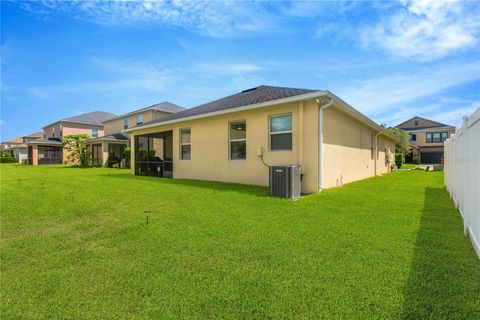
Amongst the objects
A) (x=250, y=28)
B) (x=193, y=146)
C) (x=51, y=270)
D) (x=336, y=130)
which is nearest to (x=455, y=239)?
(x=51, y=270)

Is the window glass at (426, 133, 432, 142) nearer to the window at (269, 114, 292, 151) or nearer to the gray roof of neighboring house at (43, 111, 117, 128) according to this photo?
the window at (269, 114, 292, 151)

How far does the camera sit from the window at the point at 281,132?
8.40 metres

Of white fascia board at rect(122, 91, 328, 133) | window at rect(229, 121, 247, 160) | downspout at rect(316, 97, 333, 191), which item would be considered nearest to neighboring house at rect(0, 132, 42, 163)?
white fascia board at rect(122, 91, 328, 133)

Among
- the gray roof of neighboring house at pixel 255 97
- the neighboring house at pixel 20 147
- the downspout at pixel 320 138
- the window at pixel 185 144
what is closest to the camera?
the downspout at pixel 320 138

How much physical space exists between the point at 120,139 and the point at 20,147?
2816 centimetres

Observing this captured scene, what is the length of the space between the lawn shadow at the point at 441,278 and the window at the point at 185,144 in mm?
10135

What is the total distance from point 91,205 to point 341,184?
28.0 feet

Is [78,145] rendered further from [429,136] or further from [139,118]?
[429,136]

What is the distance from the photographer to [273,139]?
347 inches

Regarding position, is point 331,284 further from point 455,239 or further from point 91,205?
point 91,205

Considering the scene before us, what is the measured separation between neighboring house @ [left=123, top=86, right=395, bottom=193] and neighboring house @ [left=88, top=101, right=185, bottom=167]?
11447 mm

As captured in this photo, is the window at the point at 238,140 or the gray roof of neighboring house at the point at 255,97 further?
the window at the point at 238,140

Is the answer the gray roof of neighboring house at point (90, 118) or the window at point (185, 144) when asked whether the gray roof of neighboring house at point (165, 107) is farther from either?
the gray roof of neighboring house at point (90, 118)

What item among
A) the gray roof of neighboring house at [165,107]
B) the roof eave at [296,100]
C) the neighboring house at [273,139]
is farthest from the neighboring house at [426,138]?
the gray roof of neighboring house at [165,107]
